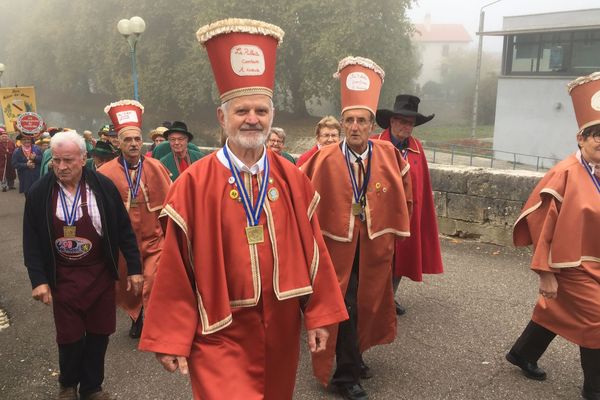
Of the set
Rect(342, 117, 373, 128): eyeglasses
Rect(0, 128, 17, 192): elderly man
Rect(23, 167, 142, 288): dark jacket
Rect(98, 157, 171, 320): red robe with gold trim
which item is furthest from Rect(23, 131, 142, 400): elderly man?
Rect(0, 128, 17, 192): elderly man

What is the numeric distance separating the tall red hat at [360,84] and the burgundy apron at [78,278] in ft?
6.54

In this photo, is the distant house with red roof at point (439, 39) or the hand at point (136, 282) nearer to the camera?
the hand at point (136, 282)

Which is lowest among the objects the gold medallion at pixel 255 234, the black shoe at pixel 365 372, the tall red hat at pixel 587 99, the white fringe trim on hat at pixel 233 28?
the black shoe at pixel 365 372

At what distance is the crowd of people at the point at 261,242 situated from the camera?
2.45m

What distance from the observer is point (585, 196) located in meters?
3.42

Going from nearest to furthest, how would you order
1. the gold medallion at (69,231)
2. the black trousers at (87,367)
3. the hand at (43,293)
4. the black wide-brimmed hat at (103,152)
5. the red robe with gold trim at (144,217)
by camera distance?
the hand at (43,293), the gold medallion at (69,231), the black trousers at (87,367), the red robe with gold trim at (144,217), the black wide-brimmed hat at (103,152)

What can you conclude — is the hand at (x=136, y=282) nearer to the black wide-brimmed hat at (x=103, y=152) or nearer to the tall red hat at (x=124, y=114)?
the tall red hat at (x=124, y=114)

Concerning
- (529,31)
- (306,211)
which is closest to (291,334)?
(306,211)

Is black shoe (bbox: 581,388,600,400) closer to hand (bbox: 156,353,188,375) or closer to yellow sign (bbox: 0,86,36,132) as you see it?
hand (bbox: 156,353,188,375)

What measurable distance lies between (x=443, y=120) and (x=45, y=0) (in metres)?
36.4

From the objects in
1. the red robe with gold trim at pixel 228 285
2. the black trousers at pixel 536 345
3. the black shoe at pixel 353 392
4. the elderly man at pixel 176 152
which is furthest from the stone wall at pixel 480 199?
the red robe with gold trim at pixel 228 285

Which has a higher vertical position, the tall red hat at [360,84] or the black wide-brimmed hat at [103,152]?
the tall red hat at [360,84]

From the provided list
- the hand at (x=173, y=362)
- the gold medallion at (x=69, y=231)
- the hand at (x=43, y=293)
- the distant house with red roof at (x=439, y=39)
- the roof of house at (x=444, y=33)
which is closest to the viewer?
the hand at (x=173, y=362)

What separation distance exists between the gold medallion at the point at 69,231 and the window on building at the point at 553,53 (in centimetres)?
2668
